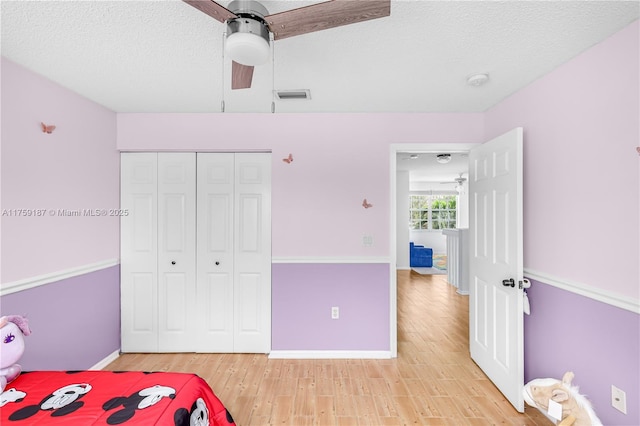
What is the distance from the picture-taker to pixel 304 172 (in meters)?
2.89

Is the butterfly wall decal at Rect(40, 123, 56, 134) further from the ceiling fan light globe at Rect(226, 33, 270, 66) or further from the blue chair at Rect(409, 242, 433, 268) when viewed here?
the blue chair at Rect(409, 242, 433, 268)

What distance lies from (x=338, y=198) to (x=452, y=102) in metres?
1.33

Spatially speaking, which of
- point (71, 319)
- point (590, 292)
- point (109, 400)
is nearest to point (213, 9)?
point (109, 400)

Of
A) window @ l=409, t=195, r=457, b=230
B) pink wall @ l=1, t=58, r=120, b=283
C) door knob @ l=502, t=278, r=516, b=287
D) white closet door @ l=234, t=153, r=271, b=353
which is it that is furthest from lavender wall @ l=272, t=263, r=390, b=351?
window @ l=409, t=195, r=457, b=230

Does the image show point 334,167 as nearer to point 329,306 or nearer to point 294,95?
point 294,95

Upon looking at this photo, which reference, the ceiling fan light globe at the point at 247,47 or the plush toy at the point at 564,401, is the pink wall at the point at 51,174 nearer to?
the ceiling fan light globe at the point at 247,47

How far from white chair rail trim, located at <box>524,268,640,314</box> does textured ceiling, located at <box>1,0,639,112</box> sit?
1416 mm

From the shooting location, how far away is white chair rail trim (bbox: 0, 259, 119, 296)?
1909mm

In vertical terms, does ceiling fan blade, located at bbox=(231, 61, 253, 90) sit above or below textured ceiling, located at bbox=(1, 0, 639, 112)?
below

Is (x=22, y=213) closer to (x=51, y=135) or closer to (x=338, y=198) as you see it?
(x=51, y=135)

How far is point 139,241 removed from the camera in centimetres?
296

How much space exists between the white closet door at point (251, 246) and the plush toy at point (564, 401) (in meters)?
2.20

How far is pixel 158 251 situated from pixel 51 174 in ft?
3.55

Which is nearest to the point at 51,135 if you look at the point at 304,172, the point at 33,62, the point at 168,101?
the point at 33,62
